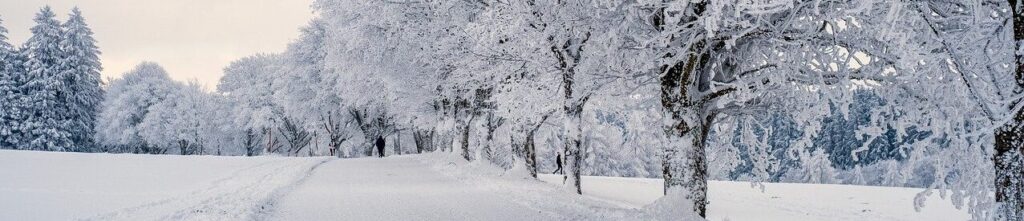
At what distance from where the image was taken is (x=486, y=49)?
674 inches

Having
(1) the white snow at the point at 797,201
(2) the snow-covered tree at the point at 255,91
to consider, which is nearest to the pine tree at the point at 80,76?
(2) the snow-covered tree at the point at 255,91

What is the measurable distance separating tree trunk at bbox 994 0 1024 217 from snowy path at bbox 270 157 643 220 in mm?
4935

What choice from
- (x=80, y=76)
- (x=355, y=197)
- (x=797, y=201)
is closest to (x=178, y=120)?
(x=80, y=76)

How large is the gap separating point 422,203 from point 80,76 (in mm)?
51056

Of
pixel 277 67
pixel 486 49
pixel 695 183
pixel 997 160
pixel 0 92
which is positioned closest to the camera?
pixel 997 160

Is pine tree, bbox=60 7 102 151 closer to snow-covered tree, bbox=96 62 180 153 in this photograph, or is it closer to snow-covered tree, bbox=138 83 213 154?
snow-covered tree, bbox=96 62 180 153

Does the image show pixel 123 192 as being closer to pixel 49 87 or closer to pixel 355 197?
pixel 355 197

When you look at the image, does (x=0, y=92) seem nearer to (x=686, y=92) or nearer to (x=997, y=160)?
(x=686, y=92)

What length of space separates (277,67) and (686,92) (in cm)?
4552

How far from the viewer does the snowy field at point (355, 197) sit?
10352 millimetres

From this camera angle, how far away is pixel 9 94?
47.3 m

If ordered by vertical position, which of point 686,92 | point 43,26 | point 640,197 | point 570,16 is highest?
point 43,26

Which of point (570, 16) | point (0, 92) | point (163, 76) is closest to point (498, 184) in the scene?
point (570, 16)

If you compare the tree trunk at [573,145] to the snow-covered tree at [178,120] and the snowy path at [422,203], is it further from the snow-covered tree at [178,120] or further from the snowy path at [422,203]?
the snow-covered tree at [178,120]
